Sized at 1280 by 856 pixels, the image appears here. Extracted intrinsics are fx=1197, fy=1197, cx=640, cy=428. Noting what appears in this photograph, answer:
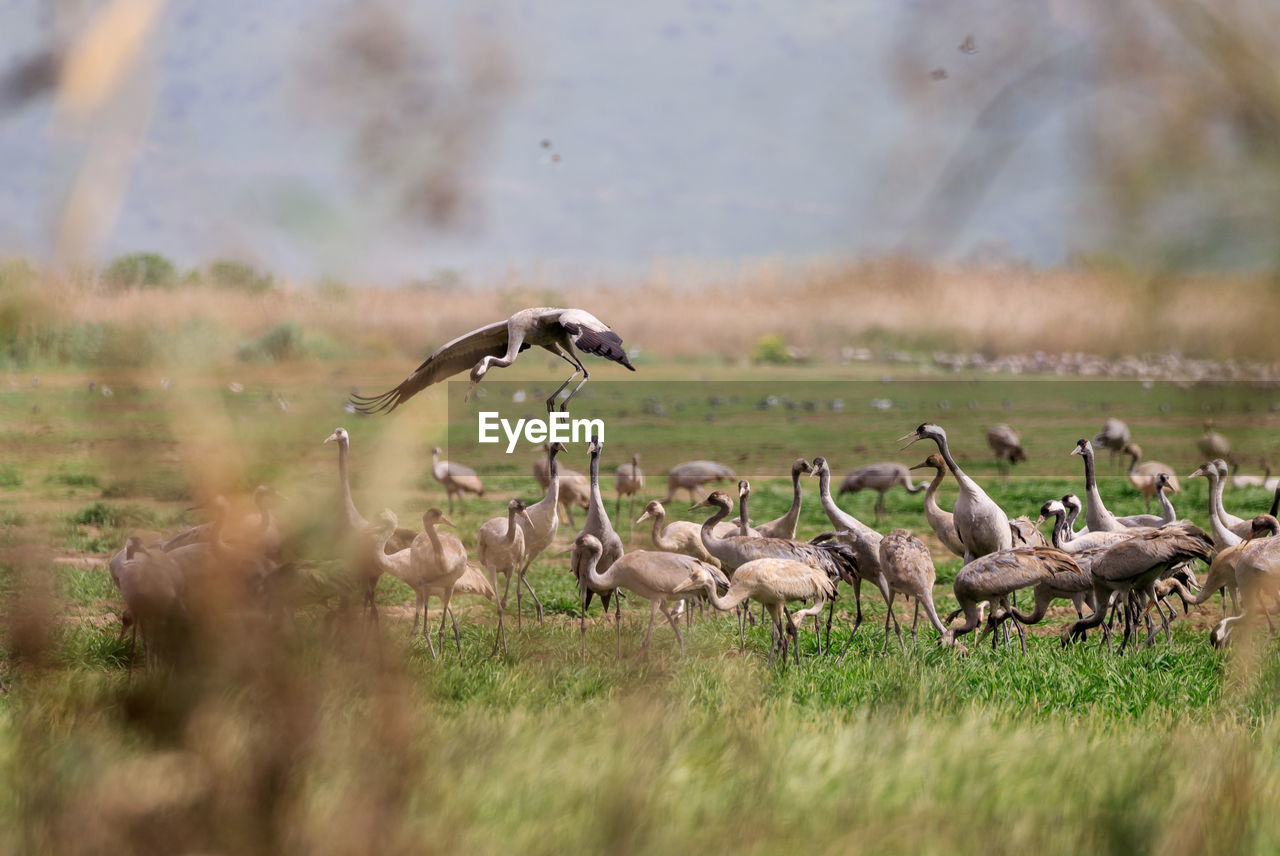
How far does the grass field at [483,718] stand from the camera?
1116mm

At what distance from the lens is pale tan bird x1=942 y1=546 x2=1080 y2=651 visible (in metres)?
6.28

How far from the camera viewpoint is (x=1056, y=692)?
531cm

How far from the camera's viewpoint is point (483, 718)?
147 inches

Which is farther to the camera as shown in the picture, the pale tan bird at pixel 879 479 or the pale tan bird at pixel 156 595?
the pale tan bird at pixel 879 479

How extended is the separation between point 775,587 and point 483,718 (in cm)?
275

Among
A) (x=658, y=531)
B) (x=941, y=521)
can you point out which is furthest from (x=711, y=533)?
(x=941, y=521)

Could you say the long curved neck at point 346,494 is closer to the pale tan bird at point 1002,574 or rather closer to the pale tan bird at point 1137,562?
the pale tan bird at point 1002,574

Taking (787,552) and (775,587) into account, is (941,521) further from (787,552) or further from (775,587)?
(775,587)

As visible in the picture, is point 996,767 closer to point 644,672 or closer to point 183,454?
point 644,672

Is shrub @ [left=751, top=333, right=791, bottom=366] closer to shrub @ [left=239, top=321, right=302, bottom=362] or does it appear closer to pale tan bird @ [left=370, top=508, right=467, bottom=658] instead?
shrub @ [left=239, top=321, right=302, bottom=362]

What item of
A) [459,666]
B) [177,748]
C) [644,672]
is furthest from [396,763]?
[459,666]

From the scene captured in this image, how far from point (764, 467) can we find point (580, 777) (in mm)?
20210

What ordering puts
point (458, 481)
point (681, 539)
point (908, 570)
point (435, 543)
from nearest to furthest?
point (435, 543), point (908, 570), point (681, 539), point (458, 481)

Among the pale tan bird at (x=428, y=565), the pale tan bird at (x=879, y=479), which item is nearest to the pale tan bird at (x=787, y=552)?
the pale tan bird at (x=428, y=565)
